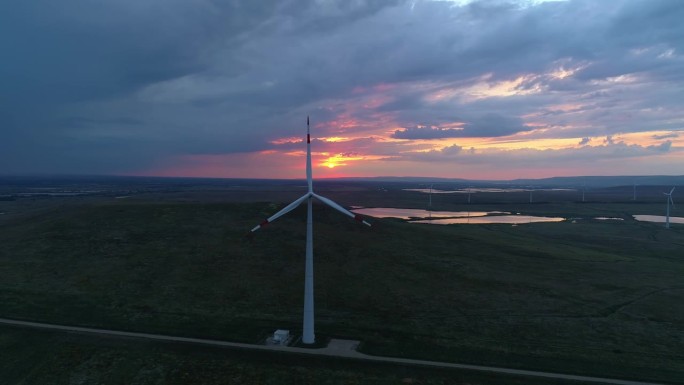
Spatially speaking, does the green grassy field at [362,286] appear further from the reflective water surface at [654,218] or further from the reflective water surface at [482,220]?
the reflective water surface at [654,218]

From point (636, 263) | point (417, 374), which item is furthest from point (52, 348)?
point (636, 263)

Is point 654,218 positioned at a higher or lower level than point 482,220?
higher

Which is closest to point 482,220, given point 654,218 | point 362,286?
point 654,218

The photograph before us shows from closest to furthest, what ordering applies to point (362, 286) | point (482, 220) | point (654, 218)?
point (362, 286) → point (482, 220) → point (654, 218)

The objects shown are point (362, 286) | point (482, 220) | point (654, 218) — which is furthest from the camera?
point (654, 218)

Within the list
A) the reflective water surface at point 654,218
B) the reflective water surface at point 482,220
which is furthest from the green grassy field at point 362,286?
the reflective water surface at point 654,218

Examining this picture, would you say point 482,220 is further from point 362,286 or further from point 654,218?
point 362,286

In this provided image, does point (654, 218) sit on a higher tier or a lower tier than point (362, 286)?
higher

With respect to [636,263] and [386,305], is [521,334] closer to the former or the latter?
[386,305]

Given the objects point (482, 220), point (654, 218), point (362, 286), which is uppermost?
point (654, 218)

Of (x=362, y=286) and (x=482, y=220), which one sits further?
(x=482, y=220)

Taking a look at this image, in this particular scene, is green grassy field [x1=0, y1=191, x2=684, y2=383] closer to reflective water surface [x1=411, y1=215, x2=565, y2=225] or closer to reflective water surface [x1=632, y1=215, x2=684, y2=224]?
reflective water surface [x1=411, y1=215, x2=565, y2=225]
